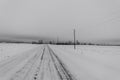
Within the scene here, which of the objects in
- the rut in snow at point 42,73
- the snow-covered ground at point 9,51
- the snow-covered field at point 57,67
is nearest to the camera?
the rut in snow at point 42,73

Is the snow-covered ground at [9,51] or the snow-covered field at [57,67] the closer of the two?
the snow-covered field at [57,67]

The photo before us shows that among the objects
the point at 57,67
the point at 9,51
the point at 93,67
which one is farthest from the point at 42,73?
the point at 9,51

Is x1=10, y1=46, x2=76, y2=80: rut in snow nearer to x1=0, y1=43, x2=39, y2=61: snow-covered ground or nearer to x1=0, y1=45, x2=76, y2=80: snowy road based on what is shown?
x1=0, y1=45, x2=76, y2=80: snowy road

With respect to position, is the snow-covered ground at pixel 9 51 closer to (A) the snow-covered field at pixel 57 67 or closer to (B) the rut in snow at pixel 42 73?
(A) the snow-covered field at pixel 57 67

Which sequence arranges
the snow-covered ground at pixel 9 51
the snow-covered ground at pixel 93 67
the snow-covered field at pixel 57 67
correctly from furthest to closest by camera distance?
the snow-covered ground at pixel 9 51, the snow-covered ground at pixel 93 67, the snow-covered field at pixel 57 67

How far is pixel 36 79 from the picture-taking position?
208 inches

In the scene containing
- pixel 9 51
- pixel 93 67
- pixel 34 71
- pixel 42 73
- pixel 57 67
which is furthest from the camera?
pixel 9 51

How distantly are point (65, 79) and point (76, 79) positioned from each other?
56 centimetres

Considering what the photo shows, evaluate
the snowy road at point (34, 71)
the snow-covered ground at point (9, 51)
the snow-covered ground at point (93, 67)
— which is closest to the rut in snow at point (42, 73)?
the snowy road at point (34, 71)

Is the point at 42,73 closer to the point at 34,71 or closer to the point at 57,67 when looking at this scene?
the point at 34,71

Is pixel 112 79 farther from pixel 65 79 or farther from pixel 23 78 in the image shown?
pixel 23 78

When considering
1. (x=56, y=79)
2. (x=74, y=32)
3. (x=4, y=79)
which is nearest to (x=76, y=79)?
(x=56, y=79)

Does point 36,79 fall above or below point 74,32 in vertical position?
below

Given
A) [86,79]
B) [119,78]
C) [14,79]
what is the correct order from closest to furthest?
[14,79], [86,79], [119,78]
